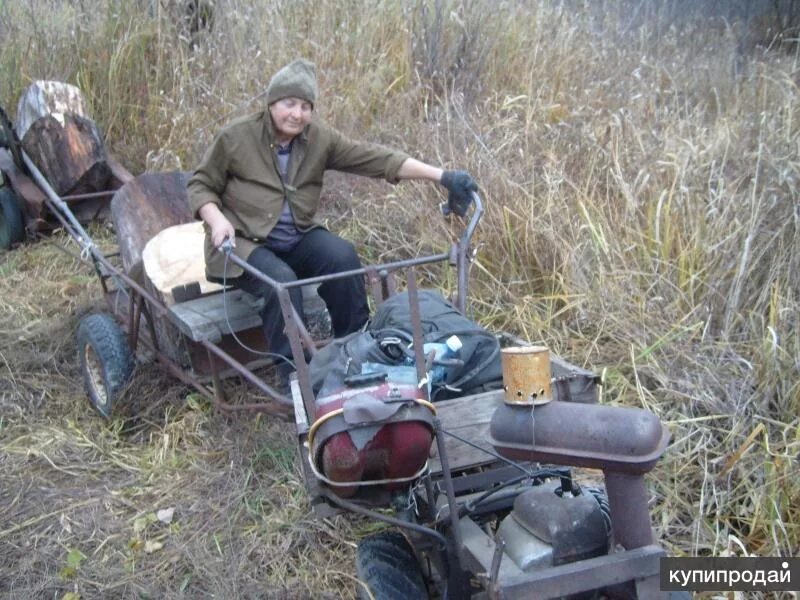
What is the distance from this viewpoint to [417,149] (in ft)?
19.9

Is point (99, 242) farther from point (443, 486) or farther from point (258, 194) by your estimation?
point (443, 486)

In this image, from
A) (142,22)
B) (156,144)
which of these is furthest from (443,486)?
(142,22)

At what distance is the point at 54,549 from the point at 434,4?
Answer: 17.4ft

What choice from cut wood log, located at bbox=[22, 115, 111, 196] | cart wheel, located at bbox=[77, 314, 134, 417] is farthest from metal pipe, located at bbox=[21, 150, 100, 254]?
cut wood log, located at bbox=[22, 115, 111, 196]

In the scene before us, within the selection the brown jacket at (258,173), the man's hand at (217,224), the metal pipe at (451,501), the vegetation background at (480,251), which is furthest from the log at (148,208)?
the metal pipe at (451,501)

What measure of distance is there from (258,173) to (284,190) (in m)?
0.15

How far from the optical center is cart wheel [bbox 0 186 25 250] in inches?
265

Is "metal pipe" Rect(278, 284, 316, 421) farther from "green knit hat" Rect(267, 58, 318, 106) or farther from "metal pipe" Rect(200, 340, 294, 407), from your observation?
"green knit hat" Rect(267, 58, 318, 106)

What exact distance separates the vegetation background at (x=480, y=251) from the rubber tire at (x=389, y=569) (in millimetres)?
513

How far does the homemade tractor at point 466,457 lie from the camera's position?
7.12 ft

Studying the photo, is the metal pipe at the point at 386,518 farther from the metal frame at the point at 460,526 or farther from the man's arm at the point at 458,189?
the man's arm at the point at 458,189

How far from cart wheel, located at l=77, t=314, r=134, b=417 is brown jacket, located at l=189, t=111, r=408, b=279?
0.83m

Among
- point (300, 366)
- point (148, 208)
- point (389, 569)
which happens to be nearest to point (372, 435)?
point (300, 366)

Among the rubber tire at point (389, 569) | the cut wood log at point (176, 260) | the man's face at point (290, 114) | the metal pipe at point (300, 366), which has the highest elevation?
the man's face at point (290, 114)
